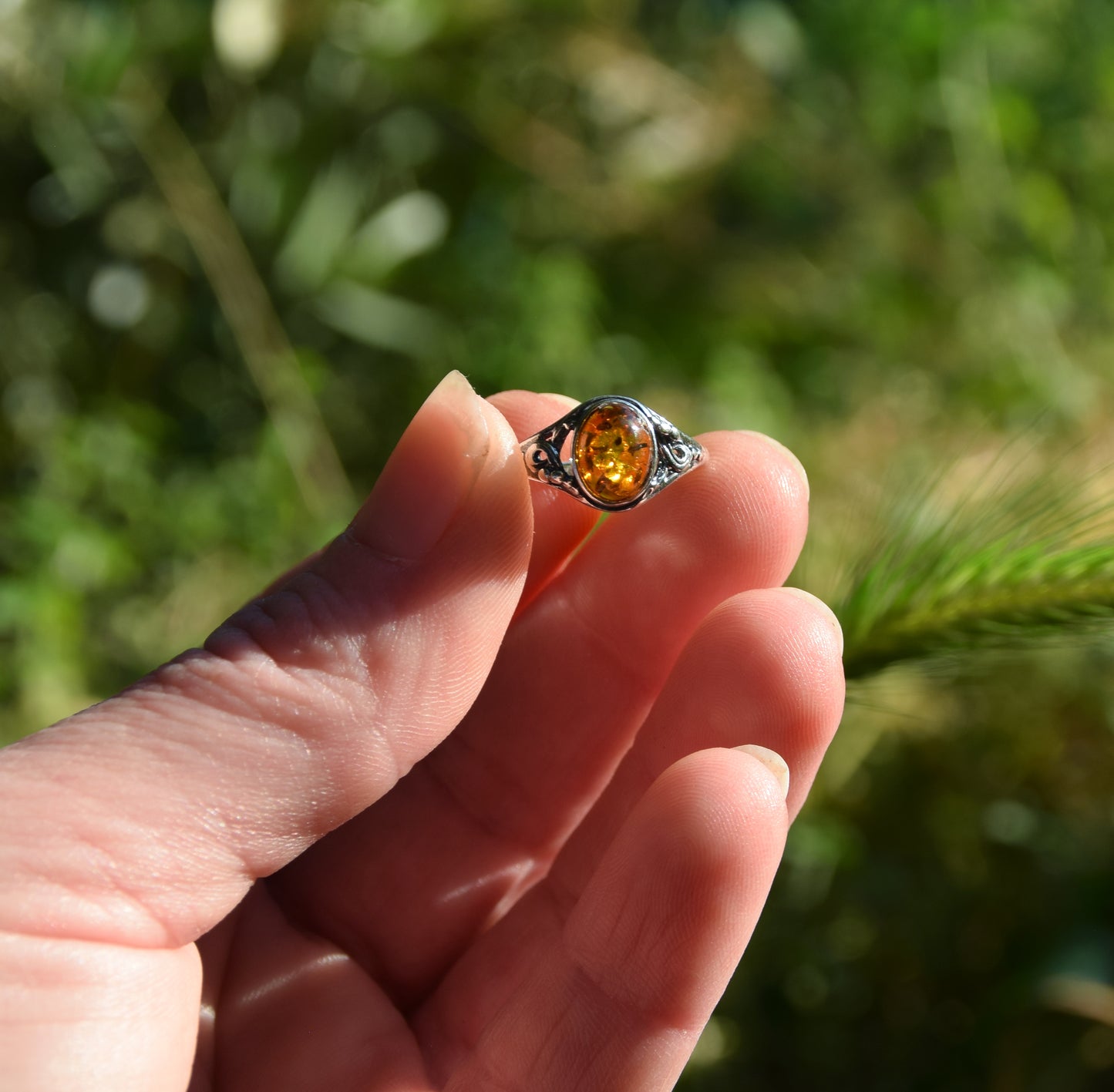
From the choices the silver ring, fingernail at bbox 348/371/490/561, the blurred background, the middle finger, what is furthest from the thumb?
the blurred background

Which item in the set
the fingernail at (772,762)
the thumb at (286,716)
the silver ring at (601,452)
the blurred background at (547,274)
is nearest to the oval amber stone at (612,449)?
the silver ring at (601,452)

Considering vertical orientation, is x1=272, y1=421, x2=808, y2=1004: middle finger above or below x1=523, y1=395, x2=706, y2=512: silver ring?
below

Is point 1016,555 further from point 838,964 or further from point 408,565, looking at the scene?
point 838,964

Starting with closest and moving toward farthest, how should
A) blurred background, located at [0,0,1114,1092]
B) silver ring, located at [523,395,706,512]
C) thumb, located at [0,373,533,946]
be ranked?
1. thumb, located at [0,373,533,946]
2. silver ring, located at [523,395,706,512]
3. blurred background, located at [0,0,1114,1092]

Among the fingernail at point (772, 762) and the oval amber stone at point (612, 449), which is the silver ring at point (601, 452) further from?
the fingernail at point (772, 762)

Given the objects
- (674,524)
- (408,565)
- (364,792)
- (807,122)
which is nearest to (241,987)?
(364,792)

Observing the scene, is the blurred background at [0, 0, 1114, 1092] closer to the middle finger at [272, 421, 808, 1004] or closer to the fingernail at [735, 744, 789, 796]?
the middle finger at [272, 421, 808, 1004]
